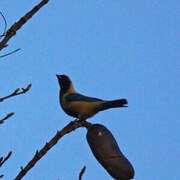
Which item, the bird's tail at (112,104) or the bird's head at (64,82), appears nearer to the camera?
the bird's tail at (112,104)

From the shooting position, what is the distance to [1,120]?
223cm

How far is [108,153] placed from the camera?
2.71 metres

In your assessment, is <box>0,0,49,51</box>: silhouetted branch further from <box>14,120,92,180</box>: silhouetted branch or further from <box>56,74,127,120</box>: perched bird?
<box>56,74,127,120</box>: perched bird

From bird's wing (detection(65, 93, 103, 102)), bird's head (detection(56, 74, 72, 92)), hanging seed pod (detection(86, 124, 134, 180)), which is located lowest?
hanging seed pod (detection(86, 124, 134, 180))

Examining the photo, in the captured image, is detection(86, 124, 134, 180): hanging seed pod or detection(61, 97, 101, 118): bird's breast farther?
detection(61, 97, 101, 118): bird's breast

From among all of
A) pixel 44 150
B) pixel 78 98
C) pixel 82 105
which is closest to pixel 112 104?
pixel 82 105

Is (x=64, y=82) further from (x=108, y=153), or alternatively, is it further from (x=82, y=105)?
(x=108, y=153)

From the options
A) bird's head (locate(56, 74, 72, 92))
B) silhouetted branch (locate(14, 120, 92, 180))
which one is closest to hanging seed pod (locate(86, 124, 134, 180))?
silhouetted branch (locate(14, 120, 92, 180))

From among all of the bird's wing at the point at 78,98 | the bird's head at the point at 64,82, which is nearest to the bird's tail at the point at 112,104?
the bird's wing at the point at 78,98

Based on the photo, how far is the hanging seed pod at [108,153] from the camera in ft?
8.59

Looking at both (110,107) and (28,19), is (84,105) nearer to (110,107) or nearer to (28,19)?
(110,107)

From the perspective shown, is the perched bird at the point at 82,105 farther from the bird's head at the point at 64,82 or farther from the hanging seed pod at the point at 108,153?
the hanging seed pod at the point at 108,153

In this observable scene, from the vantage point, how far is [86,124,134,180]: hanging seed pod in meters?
2.62

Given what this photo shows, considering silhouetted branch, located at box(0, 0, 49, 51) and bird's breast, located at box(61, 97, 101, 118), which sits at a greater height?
bird's breast, located at box(61, 97, 101, 118)
